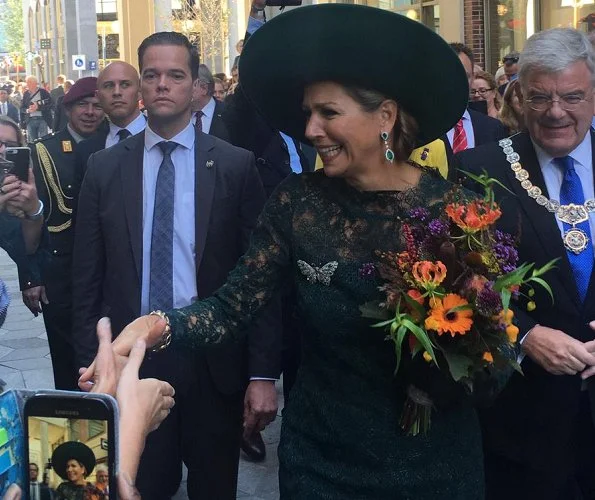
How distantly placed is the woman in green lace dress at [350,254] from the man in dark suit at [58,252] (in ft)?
8.29

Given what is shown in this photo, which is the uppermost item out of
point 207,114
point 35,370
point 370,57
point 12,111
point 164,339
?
point 370,57

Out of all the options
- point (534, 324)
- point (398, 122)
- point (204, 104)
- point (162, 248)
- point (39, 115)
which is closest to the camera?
point (398, 122)

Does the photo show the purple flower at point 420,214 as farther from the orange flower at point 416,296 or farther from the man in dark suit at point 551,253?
the man in dark suit at point 551,253

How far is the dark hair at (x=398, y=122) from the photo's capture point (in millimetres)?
2859

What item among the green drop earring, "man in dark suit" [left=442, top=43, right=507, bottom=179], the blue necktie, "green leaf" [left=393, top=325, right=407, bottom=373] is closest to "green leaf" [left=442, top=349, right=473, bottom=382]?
"green leaf" [left=393, top=325, right=407, bottom=373]

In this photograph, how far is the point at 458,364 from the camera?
2.52 m

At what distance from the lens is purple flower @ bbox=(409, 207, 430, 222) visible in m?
2.76

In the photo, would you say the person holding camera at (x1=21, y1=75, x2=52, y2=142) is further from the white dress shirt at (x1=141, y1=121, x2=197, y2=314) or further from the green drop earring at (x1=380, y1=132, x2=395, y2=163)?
the green drop earring at (x1=380, y1=132, x2=395, y2=163)

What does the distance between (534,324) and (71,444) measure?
75.6 inches

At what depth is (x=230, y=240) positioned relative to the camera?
4039mm

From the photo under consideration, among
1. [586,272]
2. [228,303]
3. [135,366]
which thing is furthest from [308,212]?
[586,272]

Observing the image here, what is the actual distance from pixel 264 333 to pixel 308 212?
3.92 feet

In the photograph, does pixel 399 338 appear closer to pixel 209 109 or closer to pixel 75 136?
pixel 75 136

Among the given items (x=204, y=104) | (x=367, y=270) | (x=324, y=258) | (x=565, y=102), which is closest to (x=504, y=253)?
(x=367, y=270)
